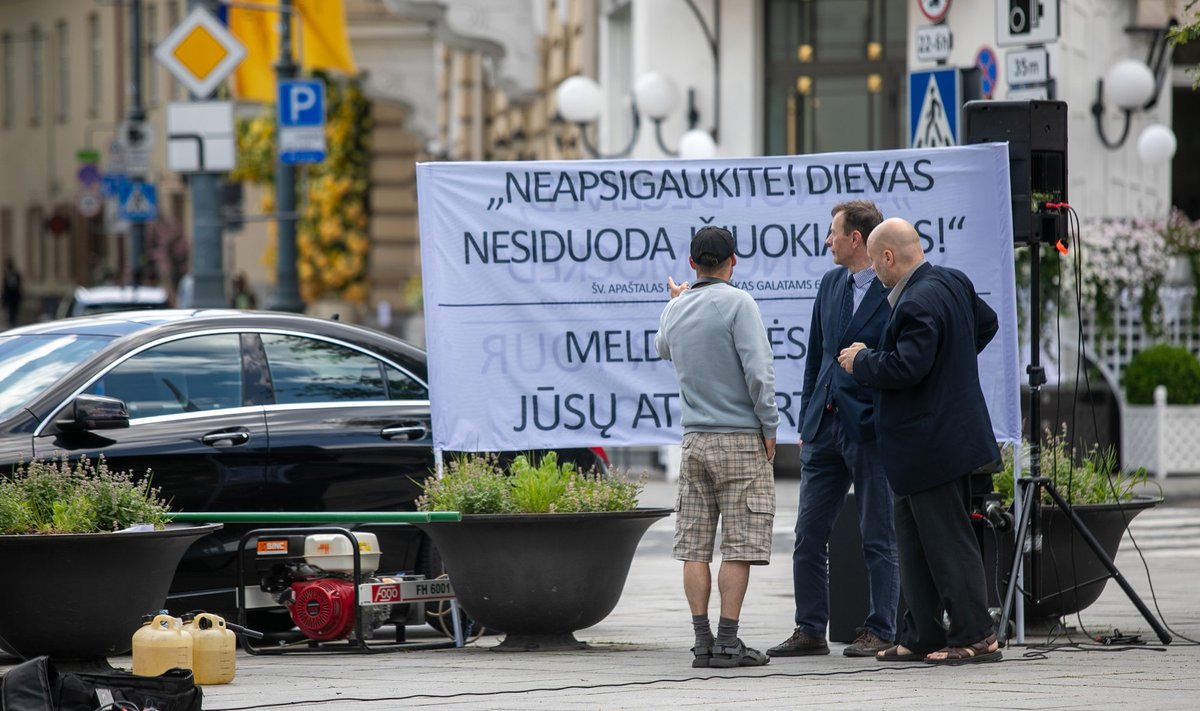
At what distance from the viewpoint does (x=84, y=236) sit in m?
62.3

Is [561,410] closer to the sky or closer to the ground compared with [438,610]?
closer to the sky

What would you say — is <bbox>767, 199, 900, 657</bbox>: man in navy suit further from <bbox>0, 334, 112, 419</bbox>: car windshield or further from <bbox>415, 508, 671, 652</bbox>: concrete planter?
<bbox>0, 334, 112, 419</bbox>: car windshield

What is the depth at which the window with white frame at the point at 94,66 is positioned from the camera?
Result: 61.9 m

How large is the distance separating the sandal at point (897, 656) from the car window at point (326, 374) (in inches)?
112

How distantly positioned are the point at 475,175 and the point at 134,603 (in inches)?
106

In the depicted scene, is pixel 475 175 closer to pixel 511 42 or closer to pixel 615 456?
pixel 615 456

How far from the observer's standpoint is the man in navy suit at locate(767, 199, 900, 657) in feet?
29.5

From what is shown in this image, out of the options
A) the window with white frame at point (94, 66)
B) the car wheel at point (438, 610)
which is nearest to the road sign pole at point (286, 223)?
the car wheel at point (438, 610)

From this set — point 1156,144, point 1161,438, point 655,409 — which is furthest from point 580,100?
point 655,409

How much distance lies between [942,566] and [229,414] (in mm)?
3385

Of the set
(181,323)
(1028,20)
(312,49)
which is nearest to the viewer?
(181,323)

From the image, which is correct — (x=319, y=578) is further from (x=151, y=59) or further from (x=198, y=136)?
(x=151, y=59)

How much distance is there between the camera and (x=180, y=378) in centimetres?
981

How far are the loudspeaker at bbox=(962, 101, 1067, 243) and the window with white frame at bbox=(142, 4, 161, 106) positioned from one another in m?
51.9
